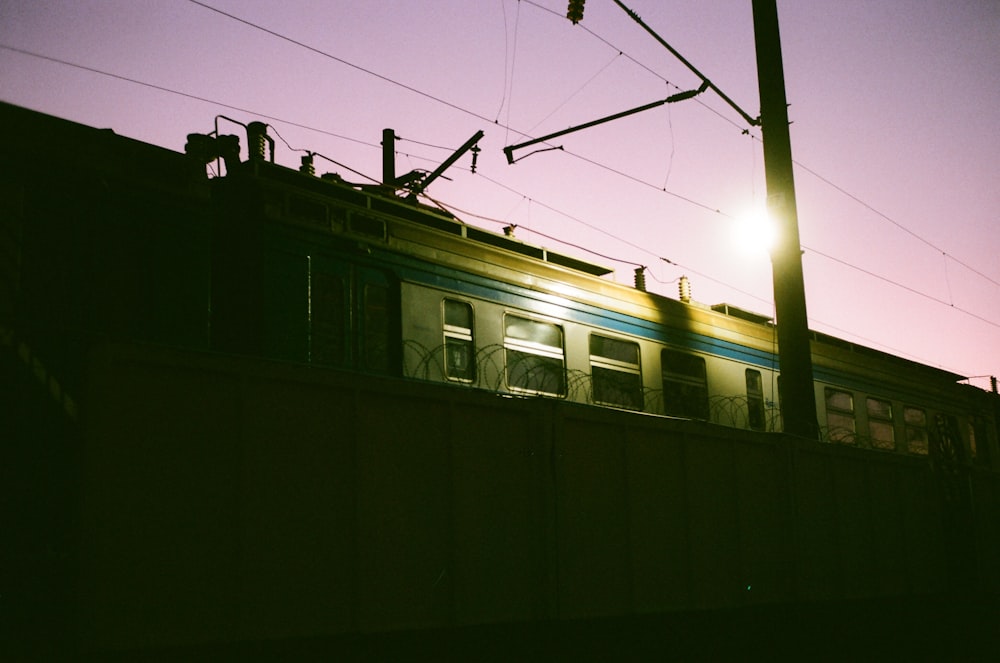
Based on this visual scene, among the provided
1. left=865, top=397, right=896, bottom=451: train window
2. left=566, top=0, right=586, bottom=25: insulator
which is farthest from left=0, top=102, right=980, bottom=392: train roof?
left=566, top=0, right=586, bottom=25: insulator

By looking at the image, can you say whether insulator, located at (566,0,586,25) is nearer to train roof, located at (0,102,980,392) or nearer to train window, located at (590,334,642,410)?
train roof, located at (0,102,980,392)

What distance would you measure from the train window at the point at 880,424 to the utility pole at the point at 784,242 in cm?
565

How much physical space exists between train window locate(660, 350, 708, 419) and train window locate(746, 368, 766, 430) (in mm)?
1298

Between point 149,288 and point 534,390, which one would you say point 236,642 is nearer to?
point 149,288

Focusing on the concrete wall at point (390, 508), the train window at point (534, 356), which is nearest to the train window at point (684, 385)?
the train window at point (534, 356)

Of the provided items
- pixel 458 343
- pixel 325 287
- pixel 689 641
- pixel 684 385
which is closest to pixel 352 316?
pixel 325 287

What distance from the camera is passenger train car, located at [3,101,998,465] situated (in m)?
6.62

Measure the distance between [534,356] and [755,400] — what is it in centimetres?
498

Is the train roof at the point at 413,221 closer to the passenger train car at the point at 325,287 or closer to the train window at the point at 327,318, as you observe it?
the passenger train car at the point at 325,287

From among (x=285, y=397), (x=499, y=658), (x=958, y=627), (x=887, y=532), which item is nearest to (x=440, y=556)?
(x=499, y=658)

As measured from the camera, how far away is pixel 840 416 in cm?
1475

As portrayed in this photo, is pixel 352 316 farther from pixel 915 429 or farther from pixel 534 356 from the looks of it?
pixel 915 429

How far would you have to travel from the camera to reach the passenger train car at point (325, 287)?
6617 millimetres

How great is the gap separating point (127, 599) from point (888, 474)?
9.60m
